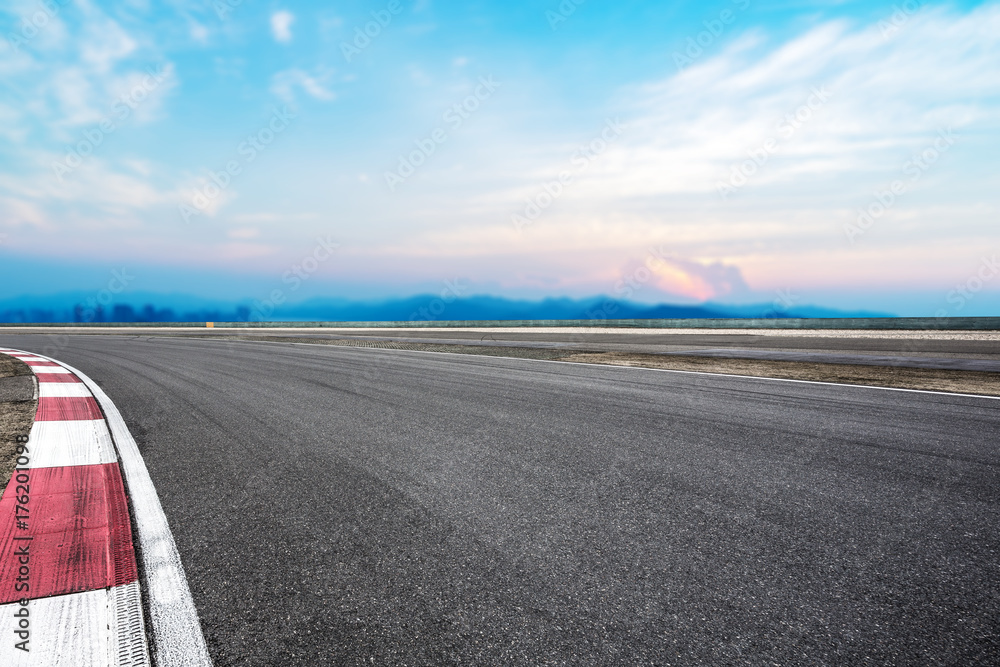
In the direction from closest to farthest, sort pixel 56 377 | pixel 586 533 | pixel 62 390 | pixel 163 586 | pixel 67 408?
pixel 163 586 → pixel 586 533 → pixel 67 408 → pixel 62 390 → pixel 56 377

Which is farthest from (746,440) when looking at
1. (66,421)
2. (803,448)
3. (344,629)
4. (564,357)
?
(564,357)

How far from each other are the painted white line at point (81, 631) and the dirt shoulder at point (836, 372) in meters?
9.45

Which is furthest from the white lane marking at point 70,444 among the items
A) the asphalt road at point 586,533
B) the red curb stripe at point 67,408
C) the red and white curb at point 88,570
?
the asphalt road at point 586,533

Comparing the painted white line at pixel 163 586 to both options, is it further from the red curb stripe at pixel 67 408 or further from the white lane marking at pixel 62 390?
the white lane marking at pixel 62 390

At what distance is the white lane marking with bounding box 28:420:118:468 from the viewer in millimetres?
3824

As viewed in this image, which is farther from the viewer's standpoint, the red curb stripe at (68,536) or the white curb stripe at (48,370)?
the white curb stripe at (48,370)

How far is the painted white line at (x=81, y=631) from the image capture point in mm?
1664

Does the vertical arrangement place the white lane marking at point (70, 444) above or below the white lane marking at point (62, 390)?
below

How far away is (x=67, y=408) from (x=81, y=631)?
5.34m

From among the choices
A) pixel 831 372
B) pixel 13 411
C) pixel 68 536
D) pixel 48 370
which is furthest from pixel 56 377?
pixel 831 372

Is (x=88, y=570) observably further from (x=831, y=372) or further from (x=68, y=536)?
(x=831, y=372)

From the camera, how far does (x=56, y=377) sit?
890 cm

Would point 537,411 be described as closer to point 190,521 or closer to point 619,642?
point 190,521

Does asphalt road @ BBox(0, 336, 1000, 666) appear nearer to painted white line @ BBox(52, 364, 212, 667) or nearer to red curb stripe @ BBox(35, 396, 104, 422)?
painted white line @ BBox(52, 364, 212, 667)
